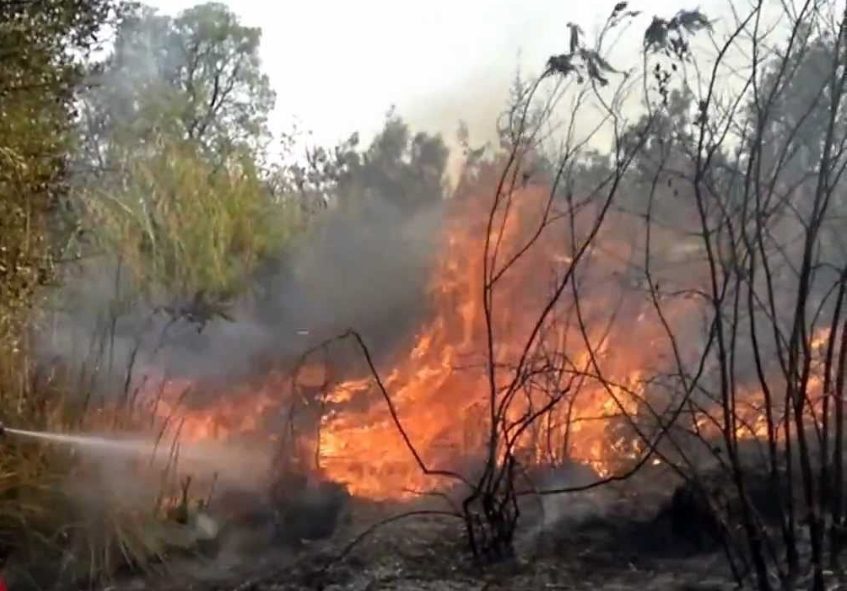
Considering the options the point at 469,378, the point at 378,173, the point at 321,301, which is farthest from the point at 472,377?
the point at 378,173

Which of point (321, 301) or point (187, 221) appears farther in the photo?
point (321, 301)

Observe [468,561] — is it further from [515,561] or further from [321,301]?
[321,301]

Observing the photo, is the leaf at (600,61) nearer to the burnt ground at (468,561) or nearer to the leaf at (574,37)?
the leaf at (574,37)

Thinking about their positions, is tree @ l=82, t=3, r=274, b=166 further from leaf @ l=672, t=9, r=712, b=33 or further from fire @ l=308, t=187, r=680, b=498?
leaf @ l=672, t=9, r=712, b=33

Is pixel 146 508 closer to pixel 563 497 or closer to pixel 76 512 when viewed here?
pixel 76 512

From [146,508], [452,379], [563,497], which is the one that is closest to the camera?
[146,508]

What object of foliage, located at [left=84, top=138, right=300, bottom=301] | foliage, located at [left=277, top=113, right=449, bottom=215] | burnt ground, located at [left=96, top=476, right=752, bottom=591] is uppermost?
foliage, located at [left=277, top=113, right=449, bottom=215]

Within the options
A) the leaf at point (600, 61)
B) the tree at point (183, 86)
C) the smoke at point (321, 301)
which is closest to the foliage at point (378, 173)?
the smoke at point (321, 301)

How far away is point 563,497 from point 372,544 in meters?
1.62

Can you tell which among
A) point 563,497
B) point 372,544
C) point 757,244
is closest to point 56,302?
point 372,544

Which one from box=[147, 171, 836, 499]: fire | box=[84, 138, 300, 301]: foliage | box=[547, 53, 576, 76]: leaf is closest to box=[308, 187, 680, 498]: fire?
box=[147, 171, 836, 499]: fire

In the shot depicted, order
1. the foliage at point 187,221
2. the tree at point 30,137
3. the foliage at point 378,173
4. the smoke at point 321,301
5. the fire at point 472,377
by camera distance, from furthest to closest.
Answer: the foliage at point 378,173 < the smoke at point 321,301 < the fire at point 472,377 < the foliage at point 187,221 < the tree at point 30,137

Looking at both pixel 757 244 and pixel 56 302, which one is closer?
pixel 757 244

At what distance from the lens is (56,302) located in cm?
801
